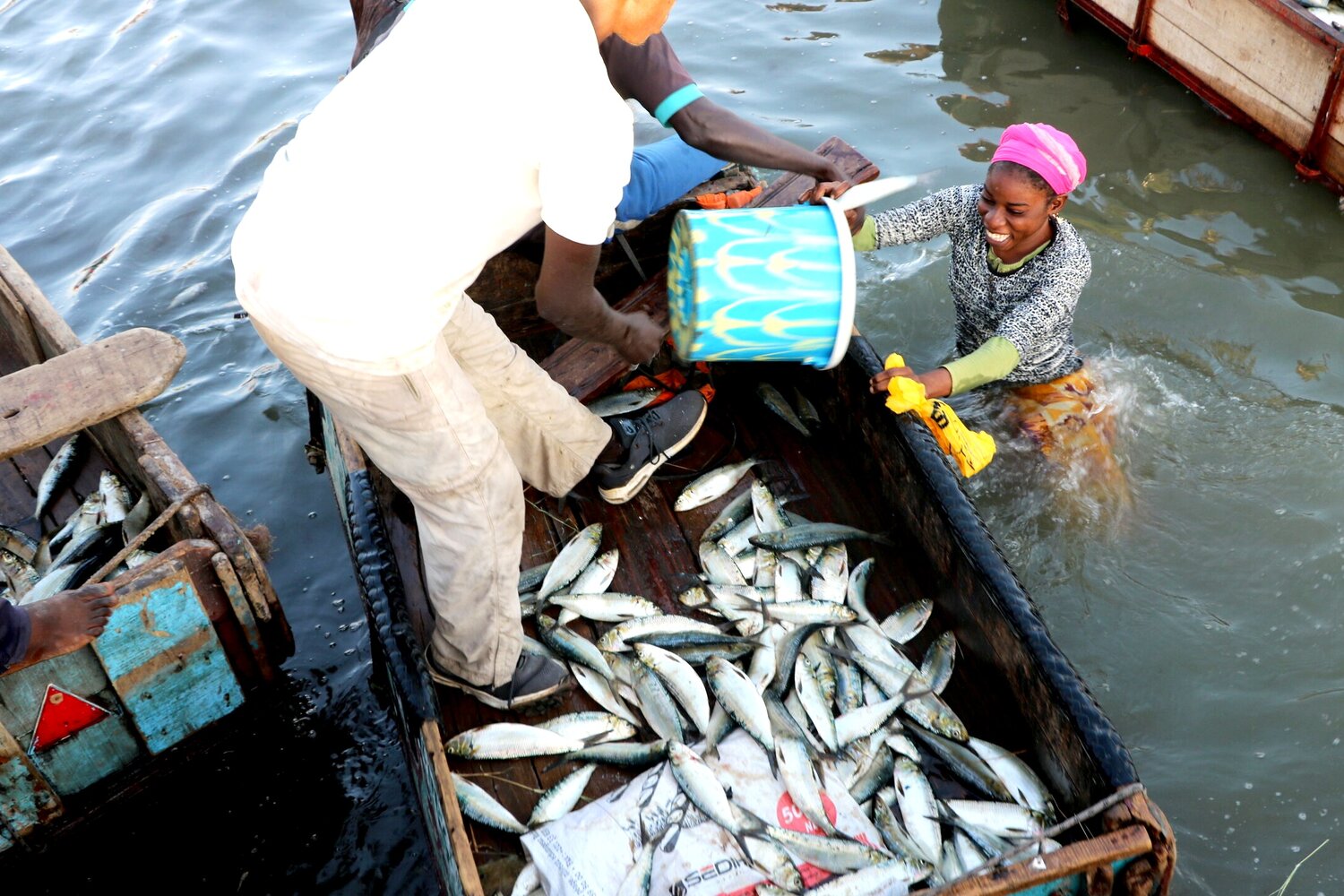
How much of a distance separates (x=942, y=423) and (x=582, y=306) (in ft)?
5.21

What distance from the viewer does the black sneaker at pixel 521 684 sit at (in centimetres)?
353

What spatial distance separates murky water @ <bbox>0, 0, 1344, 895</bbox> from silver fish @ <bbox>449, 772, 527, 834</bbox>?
88cm

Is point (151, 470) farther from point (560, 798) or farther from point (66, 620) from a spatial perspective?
point (560, 798)

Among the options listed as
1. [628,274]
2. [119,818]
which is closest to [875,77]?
[628,274]

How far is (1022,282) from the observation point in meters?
4.26

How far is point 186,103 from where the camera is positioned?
896 cm

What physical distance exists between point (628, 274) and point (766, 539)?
173 cm

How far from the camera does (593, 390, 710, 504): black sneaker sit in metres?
4.22

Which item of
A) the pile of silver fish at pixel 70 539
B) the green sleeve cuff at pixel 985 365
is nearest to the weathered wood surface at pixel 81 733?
the pile of silver fish at pixel 70 539

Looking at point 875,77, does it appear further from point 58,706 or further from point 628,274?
point 58,706

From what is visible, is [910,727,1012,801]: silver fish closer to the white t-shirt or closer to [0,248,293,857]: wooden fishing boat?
the white t-shirt

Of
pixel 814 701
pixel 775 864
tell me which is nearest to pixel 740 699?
pixel 814 701

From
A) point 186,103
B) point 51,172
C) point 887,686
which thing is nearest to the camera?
point 887,686

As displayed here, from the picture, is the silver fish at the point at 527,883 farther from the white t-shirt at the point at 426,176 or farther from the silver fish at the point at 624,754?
the white t-shirt at the point at 426,176
